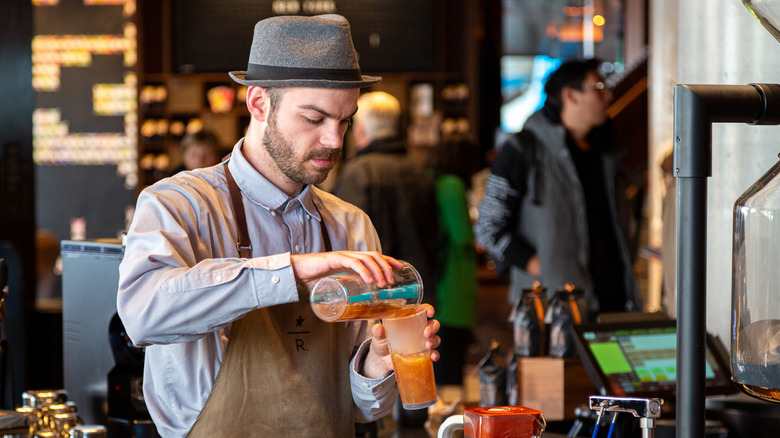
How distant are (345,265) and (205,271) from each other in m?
0.23

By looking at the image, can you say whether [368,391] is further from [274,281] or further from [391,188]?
[391,188]

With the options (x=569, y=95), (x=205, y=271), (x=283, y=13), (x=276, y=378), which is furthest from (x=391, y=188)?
(x=283, y=13)

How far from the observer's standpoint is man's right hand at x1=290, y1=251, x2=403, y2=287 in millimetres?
1396

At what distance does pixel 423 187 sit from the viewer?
4445mm

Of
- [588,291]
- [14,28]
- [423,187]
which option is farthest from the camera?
[423,187]

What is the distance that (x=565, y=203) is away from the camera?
355 cm

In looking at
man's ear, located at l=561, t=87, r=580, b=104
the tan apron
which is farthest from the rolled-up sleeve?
man's ear, located at l=561, t=87, r=580, b=104

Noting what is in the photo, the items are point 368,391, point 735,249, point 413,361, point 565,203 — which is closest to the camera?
point 735,249

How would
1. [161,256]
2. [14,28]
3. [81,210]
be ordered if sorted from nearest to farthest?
[161,256], [14,28], [81,210]

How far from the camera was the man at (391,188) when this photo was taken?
4336 mm

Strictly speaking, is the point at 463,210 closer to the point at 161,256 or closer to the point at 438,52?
the point at 161,256

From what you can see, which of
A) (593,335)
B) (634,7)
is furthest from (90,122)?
(593,335)

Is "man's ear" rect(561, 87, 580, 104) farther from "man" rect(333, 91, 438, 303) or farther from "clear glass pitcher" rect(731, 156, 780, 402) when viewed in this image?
"clear glass pitcher" rect(731, 156, 780, 402)

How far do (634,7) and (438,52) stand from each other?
2969mm
